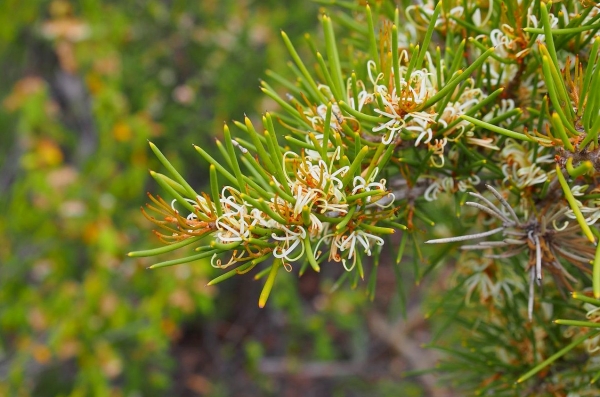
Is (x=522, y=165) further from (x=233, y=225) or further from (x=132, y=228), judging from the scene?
(x=132, y=228)

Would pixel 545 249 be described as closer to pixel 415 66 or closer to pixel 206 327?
pixel 415 66

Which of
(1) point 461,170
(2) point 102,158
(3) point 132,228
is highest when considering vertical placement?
(1) point 461,170

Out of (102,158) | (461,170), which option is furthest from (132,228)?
(461,170)

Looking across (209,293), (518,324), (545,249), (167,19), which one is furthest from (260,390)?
(545,249)

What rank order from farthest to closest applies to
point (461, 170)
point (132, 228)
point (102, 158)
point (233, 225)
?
point (132, 228), point (102, 158), point (461, 170), point (233, 225)

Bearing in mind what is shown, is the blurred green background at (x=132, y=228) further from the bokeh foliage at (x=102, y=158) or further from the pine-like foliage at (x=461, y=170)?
the pine-like foliage at (x=461, y=170)

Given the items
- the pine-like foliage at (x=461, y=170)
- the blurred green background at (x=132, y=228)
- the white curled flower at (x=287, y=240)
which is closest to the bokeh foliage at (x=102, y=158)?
the blurred green background at (x=132, y=228)
